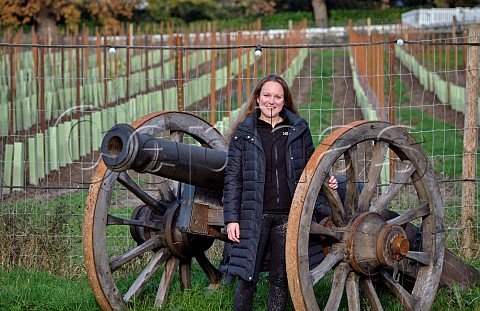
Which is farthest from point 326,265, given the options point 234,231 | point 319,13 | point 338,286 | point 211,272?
point 319,13

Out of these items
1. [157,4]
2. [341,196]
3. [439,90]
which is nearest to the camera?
[341,196]

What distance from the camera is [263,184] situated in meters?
5.34

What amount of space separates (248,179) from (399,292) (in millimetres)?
1232

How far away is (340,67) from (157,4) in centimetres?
2477

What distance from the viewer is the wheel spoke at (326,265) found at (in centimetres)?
513

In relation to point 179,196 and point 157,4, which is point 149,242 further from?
point 157,4

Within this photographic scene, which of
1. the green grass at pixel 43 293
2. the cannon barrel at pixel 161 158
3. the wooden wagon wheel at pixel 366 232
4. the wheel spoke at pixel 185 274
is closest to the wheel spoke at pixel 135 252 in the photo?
the wheel spoke at pixel 185 274

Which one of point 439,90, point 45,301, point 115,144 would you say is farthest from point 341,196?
point 439,90

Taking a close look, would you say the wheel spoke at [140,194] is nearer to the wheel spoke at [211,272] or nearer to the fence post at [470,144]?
the wheel spoke at [211,272]

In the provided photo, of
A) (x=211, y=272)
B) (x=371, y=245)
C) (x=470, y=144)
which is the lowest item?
(x=211, y=272)

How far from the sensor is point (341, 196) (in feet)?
19.1

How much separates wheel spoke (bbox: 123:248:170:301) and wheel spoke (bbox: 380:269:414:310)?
1.52m

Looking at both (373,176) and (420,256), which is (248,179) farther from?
(420,256)

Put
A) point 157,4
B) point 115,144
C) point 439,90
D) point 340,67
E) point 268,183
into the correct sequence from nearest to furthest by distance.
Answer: point 115,144, point 268,183, point 439,90, point 340,67, point 157,4
